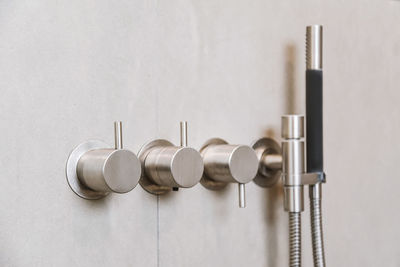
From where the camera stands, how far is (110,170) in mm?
599

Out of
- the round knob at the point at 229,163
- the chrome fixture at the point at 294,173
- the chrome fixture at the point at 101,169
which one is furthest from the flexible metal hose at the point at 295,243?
the chrome fixture at the point at 101,169

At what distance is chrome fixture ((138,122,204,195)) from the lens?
0.65m

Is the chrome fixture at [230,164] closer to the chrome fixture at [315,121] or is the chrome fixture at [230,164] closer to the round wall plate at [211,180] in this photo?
the round wall plate at [211,180]

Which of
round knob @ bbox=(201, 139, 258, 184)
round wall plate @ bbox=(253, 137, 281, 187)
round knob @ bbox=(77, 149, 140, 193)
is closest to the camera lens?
round knob @ bbox=(77, 149, 140, 193)

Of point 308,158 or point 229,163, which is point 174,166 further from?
point 308,158

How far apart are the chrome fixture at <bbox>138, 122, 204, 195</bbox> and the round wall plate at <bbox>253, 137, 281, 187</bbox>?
0.57ft

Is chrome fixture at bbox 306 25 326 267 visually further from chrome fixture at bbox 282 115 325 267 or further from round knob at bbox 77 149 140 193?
round knob at bbox 77 149 140 193

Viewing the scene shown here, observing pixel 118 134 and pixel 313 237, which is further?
pixel 313 237

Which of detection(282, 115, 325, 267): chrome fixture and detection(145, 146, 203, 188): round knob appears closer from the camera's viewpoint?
detection(145, 146, 203, 188): round knob

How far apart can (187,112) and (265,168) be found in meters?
0.16

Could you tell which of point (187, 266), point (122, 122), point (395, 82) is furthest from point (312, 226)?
point (395, 82)

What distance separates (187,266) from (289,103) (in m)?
0.29

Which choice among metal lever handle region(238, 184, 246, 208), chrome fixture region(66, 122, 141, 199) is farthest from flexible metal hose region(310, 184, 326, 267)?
chrome fixture region(66, 122, 141, 199)

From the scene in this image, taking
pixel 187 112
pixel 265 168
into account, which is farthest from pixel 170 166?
pixel 265 168
